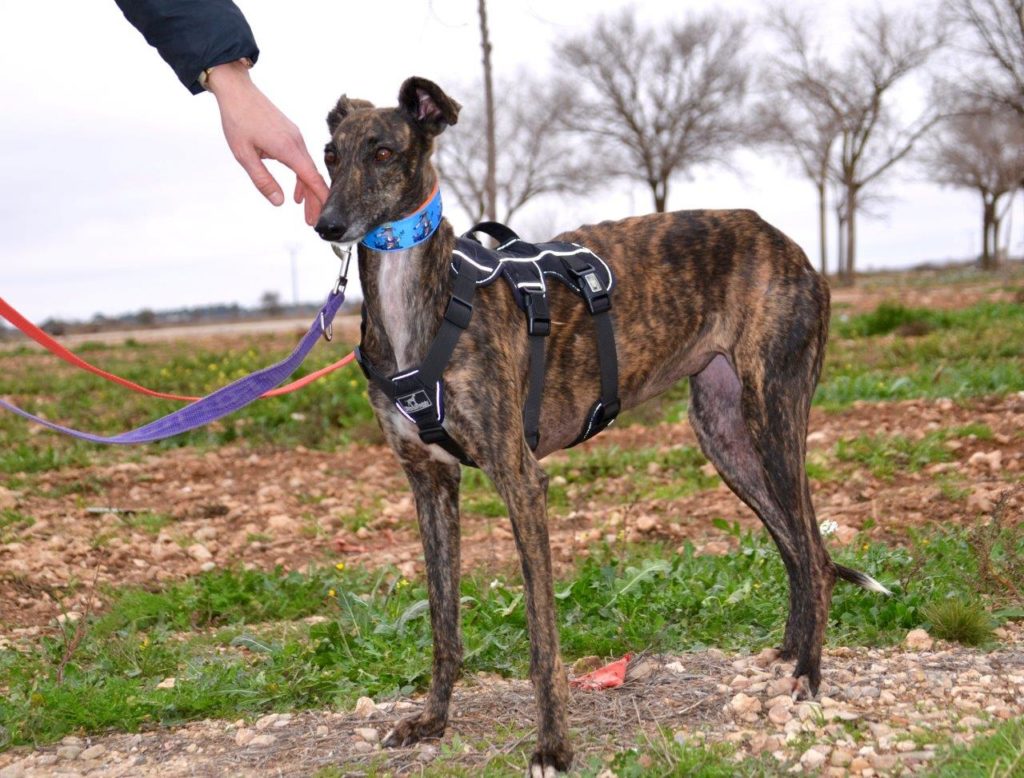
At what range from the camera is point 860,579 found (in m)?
4.96

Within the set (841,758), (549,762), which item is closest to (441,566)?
(549,762)

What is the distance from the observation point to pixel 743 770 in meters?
3.57

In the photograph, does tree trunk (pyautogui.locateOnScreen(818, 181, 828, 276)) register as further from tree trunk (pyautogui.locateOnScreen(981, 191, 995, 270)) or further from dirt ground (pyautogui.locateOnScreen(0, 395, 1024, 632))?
dirt ground (pyautogui.locateOnScreen(0, 395, 1024, 632))

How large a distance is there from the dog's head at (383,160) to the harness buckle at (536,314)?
0.55 meters

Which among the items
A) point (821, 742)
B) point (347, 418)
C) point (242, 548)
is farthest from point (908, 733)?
point (347, 418)

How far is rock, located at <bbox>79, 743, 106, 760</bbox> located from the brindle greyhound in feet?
3.68

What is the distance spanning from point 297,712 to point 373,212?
2.11 meters

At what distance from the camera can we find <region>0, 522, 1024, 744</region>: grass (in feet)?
14.9

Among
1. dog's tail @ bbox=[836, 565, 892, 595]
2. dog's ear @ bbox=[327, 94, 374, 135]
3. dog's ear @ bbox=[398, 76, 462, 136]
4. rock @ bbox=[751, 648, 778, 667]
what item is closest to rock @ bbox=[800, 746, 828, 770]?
rock @ bbox=[751, 648, 778, 667]

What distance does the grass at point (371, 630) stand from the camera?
4.55 m

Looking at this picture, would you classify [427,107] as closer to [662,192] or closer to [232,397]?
[232,397]

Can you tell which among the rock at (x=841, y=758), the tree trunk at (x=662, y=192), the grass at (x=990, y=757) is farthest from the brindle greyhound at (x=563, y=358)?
the tree trunk at (x=662, y=192)

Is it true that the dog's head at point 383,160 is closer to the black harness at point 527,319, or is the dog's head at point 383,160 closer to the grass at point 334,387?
the black harness at point 527,319

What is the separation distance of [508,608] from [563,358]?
139 cm
